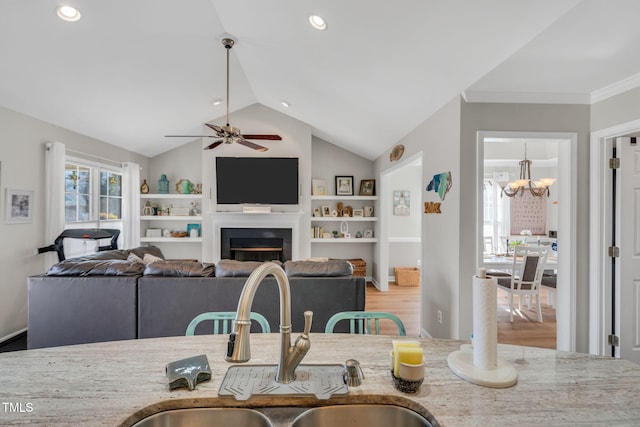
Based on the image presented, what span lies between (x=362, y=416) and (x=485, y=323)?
481mm

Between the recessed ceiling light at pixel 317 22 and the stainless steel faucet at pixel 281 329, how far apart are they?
2.20 m

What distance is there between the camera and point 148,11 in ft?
9.32

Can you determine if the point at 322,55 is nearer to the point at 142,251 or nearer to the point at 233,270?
the point at 233,270

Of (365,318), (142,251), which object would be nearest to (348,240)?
(142,251)

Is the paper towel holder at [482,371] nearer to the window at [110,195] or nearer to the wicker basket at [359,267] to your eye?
the wicker basket at [359,267]

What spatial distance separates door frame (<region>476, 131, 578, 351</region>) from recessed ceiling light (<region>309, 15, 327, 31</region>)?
5.10 feet

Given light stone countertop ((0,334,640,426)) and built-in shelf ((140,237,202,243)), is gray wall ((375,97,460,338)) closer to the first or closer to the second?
light stone countertop ((0,334,640,426))

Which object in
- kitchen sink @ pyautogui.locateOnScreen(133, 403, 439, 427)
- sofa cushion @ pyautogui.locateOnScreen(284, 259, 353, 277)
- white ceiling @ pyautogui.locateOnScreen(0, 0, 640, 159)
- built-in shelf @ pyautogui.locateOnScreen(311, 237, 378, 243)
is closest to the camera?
kitchen sink @ pyautogui.locateOnScreen(133, 403, 439, 427)

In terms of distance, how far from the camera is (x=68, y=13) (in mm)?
2654

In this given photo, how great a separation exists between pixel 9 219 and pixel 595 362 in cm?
497

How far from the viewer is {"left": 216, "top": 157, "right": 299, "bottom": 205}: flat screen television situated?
584 cm

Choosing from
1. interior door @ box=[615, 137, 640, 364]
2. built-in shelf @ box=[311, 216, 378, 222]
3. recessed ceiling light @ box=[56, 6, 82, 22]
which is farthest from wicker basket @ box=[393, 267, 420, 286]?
recessed ceiling light @ box=[56, 6, 82, 22]

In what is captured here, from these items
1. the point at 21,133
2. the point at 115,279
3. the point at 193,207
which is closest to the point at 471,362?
the point at 115,279

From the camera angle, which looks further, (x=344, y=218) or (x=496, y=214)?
(x=496, y=214)
